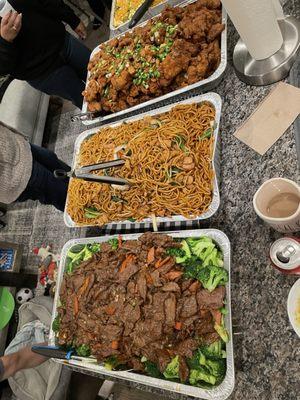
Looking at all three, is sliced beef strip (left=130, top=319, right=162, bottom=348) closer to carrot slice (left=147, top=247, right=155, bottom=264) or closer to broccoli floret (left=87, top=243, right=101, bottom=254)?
carrot slice (left=147, top=247, right=155, bottom=264)

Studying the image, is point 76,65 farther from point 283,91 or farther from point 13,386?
point 13,386

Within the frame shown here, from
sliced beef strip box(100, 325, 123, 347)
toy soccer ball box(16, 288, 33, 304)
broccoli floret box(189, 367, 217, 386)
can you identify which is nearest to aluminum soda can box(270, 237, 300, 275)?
broccoli floret box(189, 367, 217, 386)

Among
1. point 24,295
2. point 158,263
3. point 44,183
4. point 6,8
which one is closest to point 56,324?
point 158,263

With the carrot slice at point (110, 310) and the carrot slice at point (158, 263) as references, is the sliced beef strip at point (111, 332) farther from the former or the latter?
the carrot slice at point (158, 263)

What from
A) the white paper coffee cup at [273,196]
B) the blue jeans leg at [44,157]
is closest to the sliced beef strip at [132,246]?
the white paper coffee cup at [273,196]

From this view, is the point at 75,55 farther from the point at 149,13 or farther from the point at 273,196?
the point at 273,196
